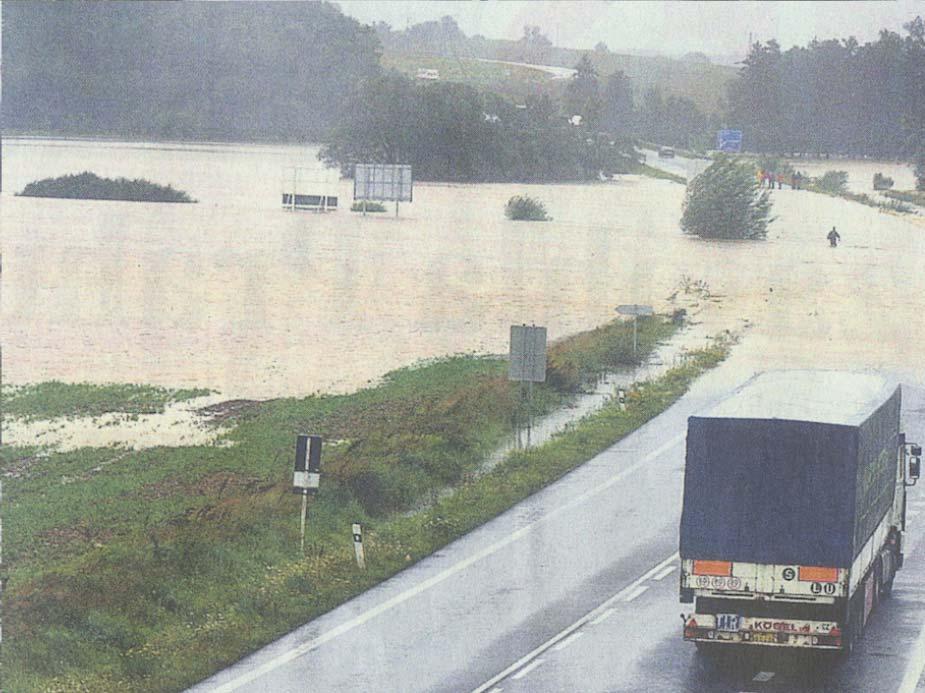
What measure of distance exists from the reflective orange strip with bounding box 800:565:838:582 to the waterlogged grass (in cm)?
2564

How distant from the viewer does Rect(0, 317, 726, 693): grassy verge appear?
21.6 m

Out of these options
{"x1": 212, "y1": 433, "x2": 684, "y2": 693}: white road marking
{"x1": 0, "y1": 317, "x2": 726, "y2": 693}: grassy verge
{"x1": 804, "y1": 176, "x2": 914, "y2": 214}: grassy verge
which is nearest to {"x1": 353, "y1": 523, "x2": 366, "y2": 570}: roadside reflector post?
{"x1": 0, "y1": 317, "x2": 726, "y2": 693}: grassy verge

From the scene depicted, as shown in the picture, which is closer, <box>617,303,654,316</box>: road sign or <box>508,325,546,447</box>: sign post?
<box>508,325,546,447</box>: sign post

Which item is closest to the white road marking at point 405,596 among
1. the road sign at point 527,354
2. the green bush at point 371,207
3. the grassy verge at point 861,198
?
the road sign at point 527,354

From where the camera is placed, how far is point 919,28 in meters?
40.2

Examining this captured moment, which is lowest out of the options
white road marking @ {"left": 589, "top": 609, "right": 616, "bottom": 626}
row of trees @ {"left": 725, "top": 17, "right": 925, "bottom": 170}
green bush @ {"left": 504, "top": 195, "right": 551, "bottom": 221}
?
white road marking @ {"left": 589, "top": 609, "right": 616, "bottom": 626}

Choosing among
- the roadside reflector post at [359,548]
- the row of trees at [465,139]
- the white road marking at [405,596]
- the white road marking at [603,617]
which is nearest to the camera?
the white road marking at [405,596]

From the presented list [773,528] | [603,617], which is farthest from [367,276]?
[773,528]

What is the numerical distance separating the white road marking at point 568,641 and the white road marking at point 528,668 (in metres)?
0.63

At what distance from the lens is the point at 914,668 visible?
20859 millimetres

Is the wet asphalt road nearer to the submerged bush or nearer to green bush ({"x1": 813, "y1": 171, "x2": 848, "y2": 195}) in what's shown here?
green bush ({"x1": 813, "y1": 171, "x2": 848, "y2": 195})

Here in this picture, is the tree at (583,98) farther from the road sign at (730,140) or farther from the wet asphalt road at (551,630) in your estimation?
the wet asphalt road at (551,630)

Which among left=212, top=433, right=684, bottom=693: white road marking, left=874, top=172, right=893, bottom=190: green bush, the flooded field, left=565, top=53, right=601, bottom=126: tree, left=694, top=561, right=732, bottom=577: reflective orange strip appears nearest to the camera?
left=694, top=561, right=732, bottom=577: reflective orange strip

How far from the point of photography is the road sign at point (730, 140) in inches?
2550
